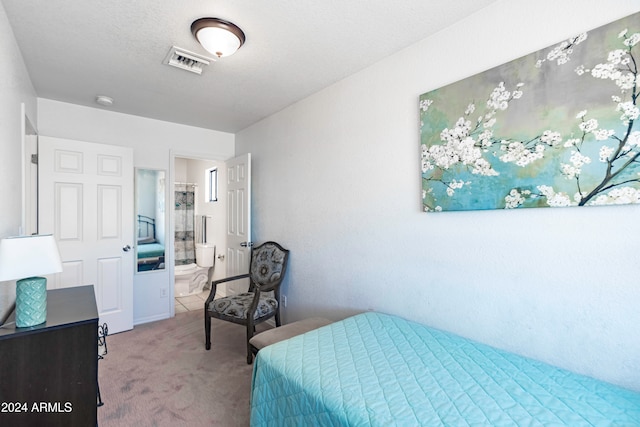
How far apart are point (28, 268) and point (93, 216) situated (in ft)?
6.87

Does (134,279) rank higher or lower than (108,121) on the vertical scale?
lower

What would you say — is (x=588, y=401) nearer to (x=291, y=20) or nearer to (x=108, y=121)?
(x=291, y=20)

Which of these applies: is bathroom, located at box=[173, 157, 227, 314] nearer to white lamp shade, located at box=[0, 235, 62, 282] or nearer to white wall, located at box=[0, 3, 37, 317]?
white wall, located at box=[0, 3, 37, 317]

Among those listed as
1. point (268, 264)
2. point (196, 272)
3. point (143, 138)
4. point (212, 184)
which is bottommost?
point (196, 272)

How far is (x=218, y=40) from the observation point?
1.79 metres

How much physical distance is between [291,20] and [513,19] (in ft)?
3.89

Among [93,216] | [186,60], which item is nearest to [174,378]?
[93,216]

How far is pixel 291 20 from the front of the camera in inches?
67.9

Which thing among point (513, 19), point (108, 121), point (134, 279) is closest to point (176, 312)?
point (134, 279)

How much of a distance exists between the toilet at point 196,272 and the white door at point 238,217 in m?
0.93

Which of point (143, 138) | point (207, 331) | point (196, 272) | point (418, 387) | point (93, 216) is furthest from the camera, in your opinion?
point (196, 272)

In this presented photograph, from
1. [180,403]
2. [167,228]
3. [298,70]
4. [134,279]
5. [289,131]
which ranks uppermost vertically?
[298,70]

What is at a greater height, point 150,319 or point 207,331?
point 207,331

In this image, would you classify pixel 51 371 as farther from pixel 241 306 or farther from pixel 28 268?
pixel 241 306
